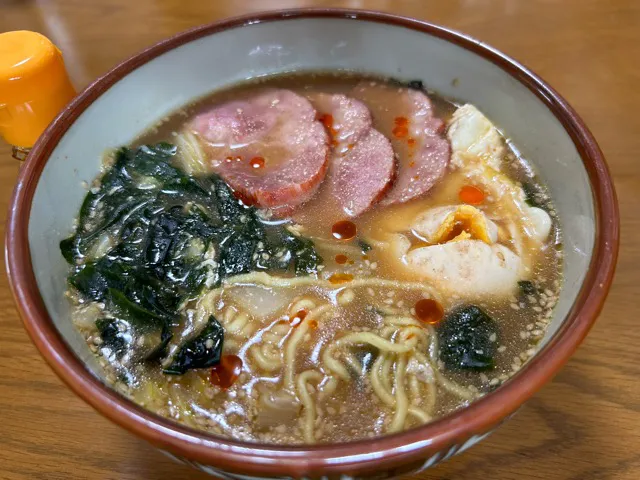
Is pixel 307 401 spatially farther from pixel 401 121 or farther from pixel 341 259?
pixel 401 121

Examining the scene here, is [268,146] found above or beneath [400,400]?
above

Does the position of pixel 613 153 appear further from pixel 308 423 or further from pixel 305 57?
pixel 308 423

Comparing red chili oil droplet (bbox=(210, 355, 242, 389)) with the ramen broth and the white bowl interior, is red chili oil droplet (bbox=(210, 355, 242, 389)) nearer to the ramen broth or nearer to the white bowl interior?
the ramen broth

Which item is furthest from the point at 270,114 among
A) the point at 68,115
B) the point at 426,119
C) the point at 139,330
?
the point at 139,330

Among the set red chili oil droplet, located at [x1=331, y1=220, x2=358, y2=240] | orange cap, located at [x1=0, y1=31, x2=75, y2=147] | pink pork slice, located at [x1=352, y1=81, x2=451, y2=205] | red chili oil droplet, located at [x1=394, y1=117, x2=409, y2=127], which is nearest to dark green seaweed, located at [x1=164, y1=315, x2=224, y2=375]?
red chili oil droplet, located at [x1=331, y1=220, x2=358, y2=240]

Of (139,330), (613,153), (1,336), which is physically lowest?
(1,336)

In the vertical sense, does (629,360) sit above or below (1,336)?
above

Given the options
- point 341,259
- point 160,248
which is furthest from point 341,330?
point 160,248
